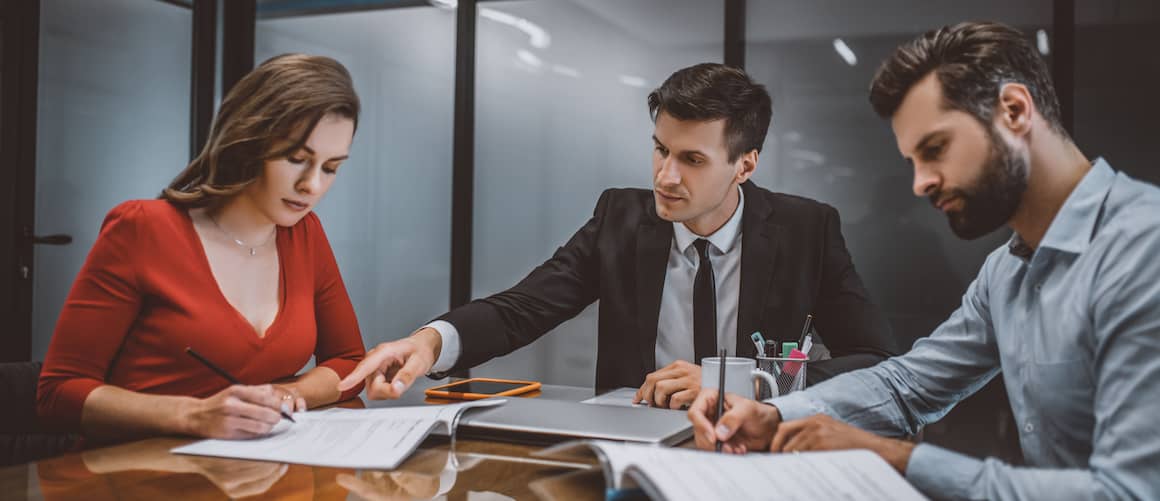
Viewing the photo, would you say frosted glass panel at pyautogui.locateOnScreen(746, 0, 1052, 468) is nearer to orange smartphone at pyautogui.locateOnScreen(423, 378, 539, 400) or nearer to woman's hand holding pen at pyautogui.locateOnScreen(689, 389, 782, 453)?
orange smartphone at pyautogui.locateOnScreen(423, 378, 539, 400)

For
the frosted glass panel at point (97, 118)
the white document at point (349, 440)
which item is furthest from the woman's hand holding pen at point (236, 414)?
the frosted glass panel at point (97, 118)

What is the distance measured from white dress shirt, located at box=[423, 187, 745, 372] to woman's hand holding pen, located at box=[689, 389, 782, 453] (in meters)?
0.77

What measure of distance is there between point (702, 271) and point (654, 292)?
12cm

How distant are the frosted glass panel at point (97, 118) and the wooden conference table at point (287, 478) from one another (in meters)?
3.18

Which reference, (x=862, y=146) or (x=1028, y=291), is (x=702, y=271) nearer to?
(x=1028, y=291)

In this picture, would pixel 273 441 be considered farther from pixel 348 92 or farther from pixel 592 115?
pixel 592 115

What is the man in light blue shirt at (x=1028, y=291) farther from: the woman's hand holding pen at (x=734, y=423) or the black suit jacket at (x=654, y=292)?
the black suit jacket at (x=654, y=292)

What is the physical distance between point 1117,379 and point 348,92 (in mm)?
1417

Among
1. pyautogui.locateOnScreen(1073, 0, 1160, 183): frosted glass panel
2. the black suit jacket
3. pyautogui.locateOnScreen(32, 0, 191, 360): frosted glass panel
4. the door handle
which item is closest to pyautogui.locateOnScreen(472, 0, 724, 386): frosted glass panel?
pyautogui.locateOnScreen(1073, 0, 1160, 183): frosted glass panel

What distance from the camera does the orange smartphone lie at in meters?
1.67

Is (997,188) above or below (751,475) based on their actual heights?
above

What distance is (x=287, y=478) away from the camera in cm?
107

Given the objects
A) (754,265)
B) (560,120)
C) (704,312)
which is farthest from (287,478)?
(560,120)

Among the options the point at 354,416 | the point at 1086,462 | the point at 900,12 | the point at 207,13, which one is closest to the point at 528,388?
the point at 354,416
